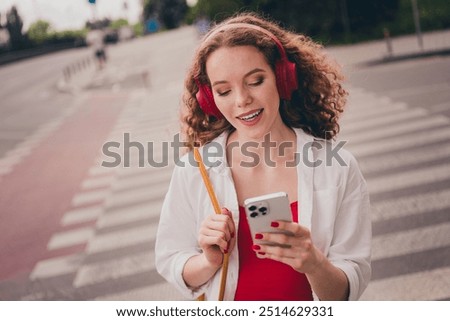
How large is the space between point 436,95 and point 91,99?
11.2 meters

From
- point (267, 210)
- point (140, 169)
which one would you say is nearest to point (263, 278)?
point (267, 210)

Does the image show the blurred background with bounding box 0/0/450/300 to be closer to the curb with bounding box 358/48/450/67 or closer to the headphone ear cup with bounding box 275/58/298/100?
the curb with bounding box 358/48/450/67

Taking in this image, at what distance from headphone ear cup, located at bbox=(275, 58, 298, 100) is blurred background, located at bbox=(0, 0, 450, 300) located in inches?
14.8

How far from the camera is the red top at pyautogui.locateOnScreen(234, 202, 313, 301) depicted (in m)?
1.73

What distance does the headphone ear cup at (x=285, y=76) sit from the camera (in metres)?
1.77

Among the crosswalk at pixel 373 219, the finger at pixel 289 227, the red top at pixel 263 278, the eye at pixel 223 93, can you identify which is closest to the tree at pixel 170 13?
the crosswalk at pixel 373 219

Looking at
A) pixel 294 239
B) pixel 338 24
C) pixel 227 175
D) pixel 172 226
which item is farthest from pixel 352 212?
pixel 338 24

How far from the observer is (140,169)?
24.1 ft

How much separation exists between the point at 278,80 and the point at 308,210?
44cm

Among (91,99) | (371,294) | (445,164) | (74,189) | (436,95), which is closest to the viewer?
(371,294)

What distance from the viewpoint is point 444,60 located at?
38.2 ft

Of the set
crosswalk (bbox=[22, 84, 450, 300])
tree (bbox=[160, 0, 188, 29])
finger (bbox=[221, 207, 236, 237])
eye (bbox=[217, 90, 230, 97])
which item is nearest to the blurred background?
crosswalk (bbox=[22, 84, 450, 300])

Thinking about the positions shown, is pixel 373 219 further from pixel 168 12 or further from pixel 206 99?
pixel 168 12

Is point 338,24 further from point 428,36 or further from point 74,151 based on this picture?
point 74,151
